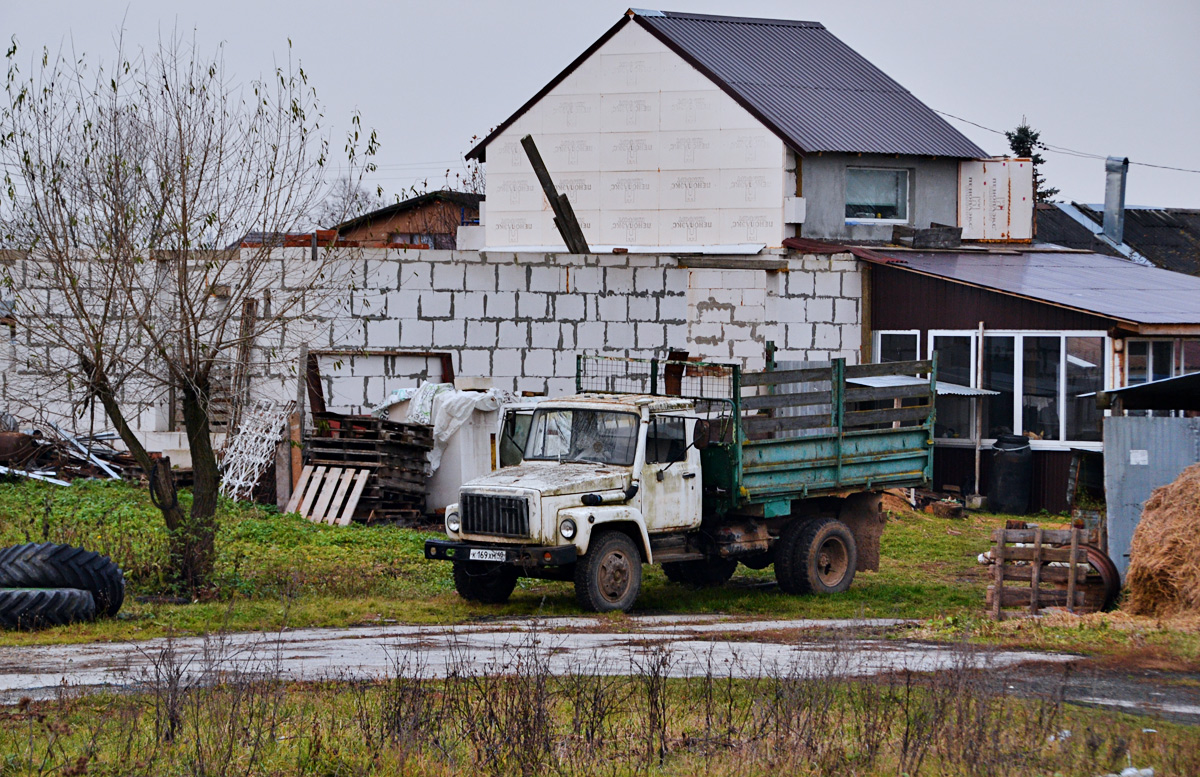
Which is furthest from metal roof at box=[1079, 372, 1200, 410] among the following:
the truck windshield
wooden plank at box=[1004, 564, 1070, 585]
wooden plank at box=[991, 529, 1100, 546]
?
the truck windshield

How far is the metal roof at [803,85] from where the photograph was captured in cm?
2597

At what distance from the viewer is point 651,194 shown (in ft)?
89.0

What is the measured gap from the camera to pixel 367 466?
18516 millimetres

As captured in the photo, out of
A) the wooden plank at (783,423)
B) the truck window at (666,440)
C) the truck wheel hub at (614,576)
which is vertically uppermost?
the wooden plank at (783,423)

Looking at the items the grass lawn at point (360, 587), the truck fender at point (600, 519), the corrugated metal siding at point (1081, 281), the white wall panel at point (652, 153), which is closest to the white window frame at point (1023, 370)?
the corrugated metal siding at point (1081, 281)

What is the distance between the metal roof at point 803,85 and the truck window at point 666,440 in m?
12.6

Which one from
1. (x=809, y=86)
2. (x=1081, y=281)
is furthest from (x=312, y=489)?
(x=809, y=86)

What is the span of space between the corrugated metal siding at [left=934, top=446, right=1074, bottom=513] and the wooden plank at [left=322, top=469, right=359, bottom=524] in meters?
10.4

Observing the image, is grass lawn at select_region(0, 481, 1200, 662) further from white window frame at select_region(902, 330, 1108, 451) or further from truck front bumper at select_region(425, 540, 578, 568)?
white window frame at select_region(902, 330, 1108, 451)

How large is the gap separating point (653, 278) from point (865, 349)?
4639 mm

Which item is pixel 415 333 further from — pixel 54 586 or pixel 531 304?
pixel 54 586

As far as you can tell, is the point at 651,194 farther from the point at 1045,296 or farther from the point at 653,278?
the point at 1045,296

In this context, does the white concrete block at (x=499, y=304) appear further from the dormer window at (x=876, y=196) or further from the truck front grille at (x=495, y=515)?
the dormer window at (x=876, y=196)

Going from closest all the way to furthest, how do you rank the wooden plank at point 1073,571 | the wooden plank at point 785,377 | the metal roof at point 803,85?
the wooden plank at point 1073,571
the wooden plank at point 785,377
the metal roof at point 803,85
